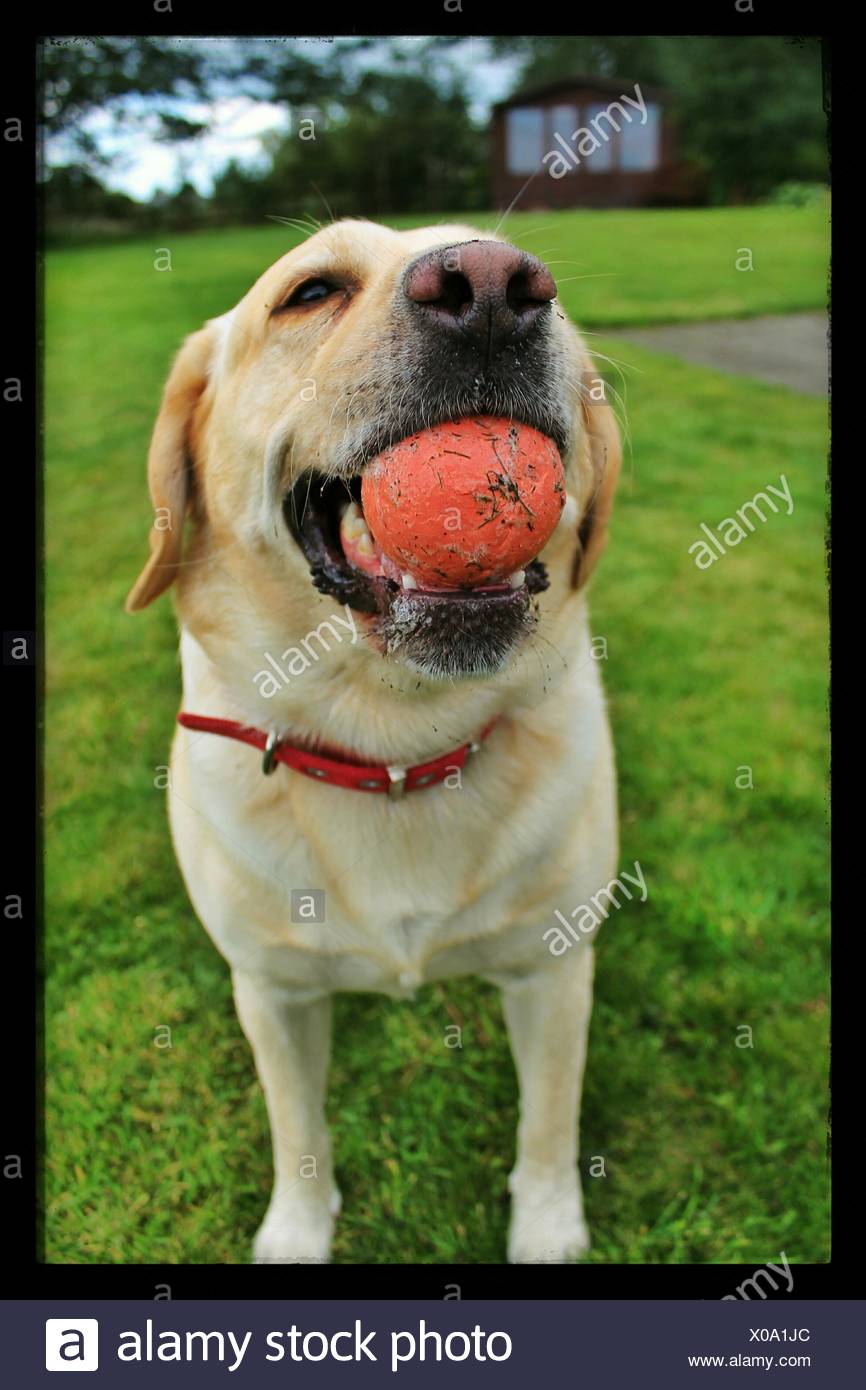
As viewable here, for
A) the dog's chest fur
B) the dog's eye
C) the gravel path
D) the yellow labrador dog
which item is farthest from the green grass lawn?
the gravel path

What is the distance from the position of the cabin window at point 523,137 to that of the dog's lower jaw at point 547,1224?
14.5 feet

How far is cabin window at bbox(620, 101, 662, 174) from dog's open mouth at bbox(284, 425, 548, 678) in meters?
4.86

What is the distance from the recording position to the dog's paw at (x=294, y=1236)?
2.42 metres

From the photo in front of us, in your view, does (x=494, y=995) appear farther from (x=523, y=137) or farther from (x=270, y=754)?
(x=523, y=137)

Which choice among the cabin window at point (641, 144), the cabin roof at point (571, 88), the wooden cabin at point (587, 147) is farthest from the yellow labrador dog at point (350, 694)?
the cabin window at point (641, 144)

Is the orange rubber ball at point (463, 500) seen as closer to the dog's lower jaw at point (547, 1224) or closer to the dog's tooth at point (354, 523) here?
the dog's tooth at point (354, 523)

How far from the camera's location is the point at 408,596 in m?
1.76

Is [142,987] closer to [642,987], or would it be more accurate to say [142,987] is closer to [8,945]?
[8,945]

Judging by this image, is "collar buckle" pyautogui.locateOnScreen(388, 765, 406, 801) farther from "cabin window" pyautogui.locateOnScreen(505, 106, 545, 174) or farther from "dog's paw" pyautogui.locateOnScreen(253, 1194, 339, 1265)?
"cabin window" pyautogui.locateOnScreen(505, 106, 545, 174)

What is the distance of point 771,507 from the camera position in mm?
5812

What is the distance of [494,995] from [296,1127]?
2.68 ft

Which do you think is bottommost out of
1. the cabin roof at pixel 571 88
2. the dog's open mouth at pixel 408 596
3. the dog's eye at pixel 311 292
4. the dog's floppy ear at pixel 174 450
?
the dog's open mouth at pixel 408 596

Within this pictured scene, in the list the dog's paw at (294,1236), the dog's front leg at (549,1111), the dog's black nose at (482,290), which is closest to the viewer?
the dog's black nose at (482,290)

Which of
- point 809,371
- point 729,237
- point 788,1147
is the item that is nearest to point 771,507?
point 809,371
